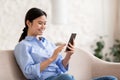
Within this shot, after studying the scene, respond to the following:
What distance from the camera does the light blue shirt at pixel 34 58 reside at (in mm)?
1736

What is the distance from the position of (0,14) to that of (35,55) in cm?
105

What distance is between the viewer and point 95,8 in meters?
3.55

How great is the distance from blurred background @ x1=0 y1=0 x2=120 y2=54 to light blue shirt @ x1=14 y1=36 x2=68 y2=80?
937mm

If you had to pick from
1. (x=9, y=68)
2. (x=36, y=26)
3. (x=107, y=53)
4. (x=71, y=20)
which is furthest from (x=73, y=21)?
(x=9, y=68)

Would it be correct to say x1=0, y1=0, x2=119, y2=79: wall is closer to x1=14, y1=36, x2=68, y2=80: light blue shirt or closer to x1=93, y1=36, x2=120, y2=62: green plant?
x1=93, y1=36, x2=120, y2=62: green plant

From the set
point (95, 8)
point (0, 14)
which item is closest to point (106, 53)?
point (95, 8)

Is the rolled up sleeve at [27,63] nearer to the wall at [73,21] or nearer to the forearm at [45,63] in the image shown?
the forearm at [45,63]

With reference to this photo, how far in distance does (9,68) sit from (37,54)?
0.22 metres

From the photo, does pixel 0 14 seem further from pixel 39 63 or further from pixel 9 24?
pixel 39 63

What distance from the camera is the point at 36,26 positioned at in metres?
1.83

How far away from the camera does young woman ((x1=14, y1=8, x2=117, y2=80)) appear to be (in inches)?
68.2

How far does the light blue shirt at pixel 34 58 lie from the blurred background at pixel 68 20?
94 cm

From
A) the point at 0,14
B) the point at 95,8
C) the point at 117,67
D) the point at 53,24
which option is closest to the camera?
the point at 117,67

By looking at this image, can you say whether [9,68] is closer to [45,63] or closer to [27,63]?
[27,63]
